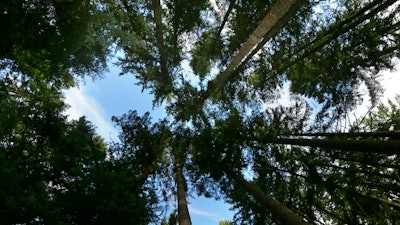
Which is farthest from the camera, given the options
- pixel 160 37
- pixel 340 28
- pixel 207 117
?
pixel 207 117

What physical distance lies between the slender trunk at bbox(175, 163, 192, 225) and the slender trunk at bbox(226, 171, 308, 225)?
194 centimetres

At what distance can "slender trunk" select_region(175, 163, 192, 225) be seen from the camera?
→ 865cm

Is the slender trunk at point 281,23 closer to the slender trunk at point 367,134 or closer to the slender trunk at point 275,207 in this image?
the slender trunk at point 367,134

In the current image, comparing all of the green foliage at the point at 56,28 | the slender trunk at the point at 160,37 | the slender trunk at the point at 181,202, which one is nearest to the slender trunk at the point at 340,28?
the slender trunk at the point at 160,37

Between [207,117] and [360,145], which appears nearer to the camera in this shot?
[360,145]

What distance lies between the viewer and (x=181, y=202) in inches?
389

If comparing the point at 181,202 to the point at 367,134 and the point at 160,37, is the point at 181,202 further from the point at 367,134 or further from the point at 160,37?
the point at 367,134

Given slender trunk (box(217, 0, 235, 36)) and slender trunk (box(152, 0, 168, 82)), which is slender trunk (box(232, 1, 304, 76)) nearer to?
slender trunk (box(217, 0, 235, 36))

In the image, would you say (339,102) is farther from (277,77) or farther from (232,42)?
(232,42)

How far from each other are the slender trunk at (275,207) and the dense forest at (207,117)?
1.5 inches

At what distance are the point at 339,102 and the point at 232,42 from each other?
4.50m

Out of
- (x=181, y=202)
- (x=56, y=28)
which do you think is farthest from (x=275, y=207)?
(x=56, y=28)

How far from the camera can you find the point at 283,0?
6262 mm

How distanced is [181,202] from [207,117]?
460 cm
